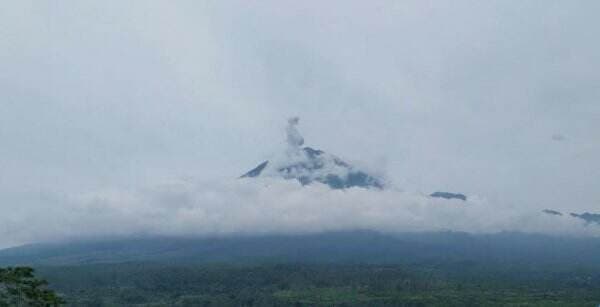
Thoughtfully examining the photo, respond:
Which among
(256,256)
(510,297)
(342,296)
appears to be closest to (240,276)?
(342,296)

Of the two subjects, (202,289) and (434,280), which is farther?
(434,280)

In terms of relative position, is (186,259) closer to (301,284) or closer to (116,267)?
(116,267)

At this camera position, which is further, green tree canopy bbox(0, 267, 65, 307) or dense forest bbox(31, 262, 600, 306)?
dense forest bbox(31, 262, 600, 306)

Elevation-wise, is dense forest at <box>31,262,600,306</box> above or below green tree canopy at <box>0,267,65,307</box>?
below

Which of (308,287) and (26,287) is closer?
(26,287)

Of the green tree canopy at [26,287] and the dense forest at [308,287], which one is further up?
the green tree canopy at [26,287]

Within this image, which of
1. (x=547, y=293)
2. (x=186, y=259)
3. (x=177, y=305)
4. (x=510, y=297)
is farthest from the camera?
(x=186, y=259)

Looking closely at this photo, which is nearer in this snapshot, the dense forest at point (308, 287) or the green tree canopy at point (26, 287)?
the green tree canopy at point (26, 287)

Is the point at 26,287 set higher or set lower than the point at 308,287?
higher
